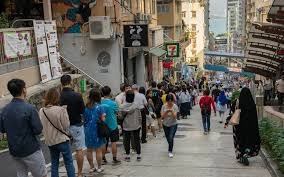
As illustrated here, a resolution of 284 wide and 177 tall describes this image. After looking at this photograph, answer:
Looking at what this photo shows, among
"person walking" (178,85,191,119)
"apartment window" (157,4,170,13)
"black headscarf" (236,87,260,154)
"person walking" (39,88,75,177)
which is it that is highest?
"apartment window" (157,4,170,13)

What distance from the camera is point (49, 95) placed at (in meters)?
6.82

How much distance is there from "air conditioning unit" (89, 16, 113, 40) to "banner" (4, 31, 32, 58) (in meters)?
5.57

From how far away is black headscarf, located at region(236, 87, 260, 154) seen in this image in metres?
9.80

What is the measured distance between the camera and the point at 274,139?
32.9 feet

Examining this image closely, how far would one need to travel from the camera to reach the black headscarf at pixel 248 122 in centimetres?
980

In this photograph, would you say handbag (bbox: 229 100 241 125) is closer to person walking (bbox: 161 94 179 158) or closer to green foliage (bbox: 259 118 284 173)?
green foliage (bbox: 259 118 284 173)

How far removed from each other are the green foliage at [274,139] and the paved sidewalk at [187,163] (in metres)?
0.40

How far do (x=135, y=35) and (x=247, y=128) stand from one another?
13815 millimetres

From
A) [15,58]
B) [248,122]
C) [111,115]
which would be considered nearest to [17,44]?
[15,58]

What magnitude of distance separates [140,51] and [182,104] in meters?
9.26

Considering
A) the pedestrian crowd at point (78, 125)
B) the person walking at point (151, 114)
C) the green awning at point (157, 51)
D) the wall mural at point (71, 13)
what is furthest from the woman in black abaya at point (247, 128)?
the green awning at point (157, 51)

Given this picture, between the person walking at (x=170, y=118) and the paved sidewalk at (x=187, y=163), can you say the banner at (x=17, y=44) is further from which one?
the person walking at (x=170, y=118)

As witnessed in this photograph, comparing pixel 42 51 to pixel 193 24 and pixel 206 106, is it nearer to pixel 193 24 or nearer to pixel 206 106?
pixel 206 106

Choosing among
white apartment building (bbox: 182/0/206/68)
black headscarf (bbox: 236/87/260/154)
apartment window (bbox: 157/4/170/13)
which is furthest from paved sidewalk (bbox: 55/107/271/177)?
white apartment building (bbox: 182/0/206/68)
